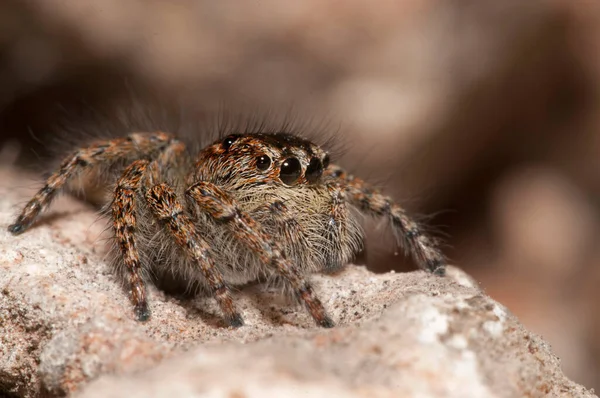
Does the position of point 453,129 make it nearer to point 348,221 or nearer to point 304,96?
point 304,96

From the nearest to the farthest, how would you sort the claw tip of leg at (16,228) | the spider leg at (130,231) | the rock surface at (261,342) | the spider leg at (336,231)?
the rock surface at (261,342) → the spider leg at (130,231) → the spider leg at (336,231) → the claw tip of leg at (16,228)

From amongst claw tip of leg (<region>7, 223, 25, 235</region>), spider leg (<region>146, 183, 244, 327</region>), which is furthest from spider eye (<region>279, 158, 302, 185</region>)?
claw tip of leg (<region>7, 223, 25, 235</region>)

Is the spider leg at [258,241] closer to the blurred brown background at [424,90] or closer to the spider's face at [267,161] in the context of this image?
the spider's face at [267,161]

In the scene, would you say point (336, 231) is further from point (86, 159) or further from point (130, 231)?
point (86, 159)

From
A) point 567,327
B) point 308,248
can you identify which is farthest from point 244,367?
point 567,327

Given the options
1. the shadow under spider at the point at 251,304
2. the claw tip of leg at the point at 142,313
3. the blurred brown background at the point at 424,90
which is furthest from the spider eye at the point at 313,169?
the blurred brown background at the point at 424,90

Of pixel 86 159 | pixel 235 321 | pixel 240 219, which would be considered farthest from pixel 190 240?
pixel 86 159
